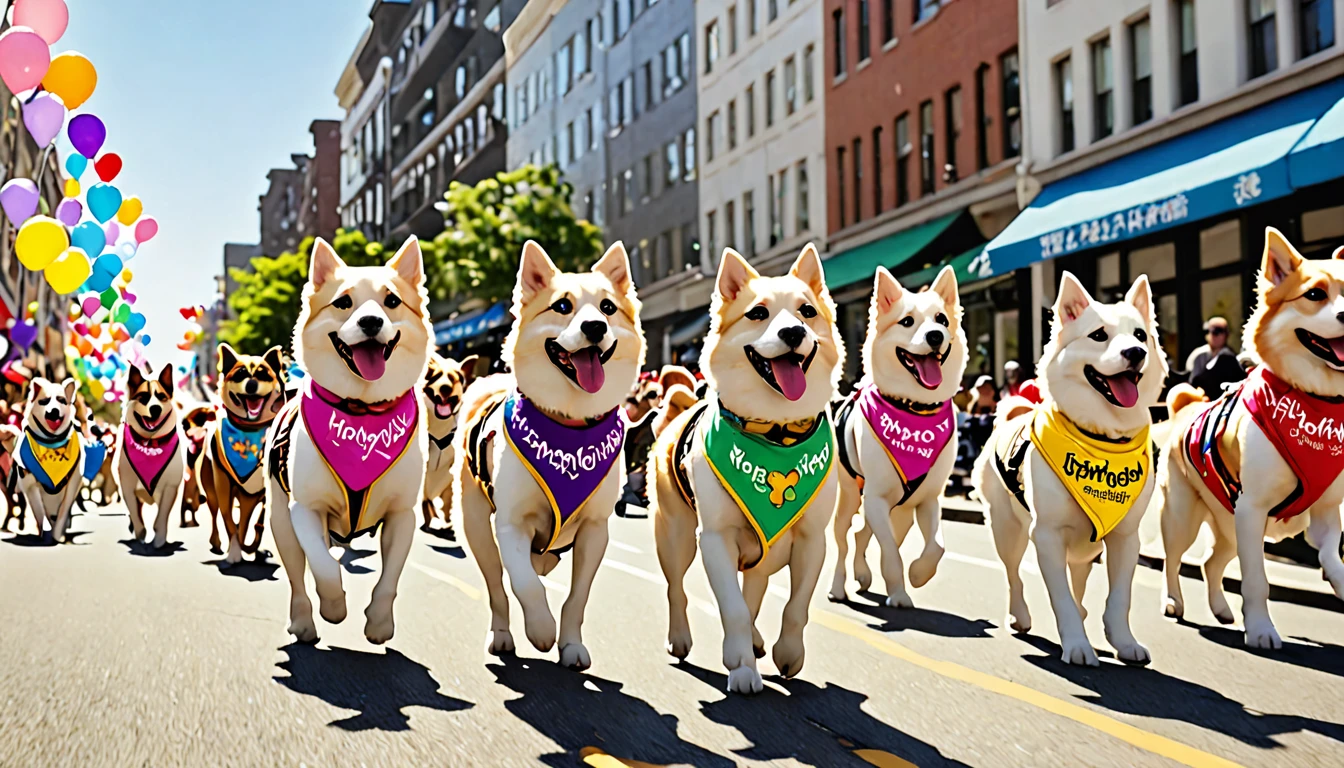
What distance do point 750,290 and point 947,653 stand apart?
2.16 m

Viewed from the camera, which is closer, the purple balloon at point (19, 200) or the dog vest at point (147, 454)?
the dog vest at point (147, 454)

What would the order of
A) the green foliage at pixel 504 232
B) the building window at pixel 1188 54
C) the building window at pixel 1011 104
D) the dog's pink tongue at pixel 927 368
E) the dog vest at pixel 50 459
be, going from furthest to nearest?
the green foliage at pixel 504 232 → the building window at pixel 1011 104 → the building window at pixel 1188 54 → the dog vest at pixel 50 459 → the dog's pink tongue at pixel 927 368

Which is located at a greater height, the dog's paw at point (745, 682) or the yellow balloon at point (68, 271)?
the yellow balloon at point (68, 271)

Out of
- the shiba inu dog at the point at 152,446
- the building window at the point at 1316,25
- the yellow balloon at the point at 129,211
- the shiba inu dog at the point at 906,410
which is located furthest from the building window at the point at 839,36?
the shiba inu dog at the point at 906,410

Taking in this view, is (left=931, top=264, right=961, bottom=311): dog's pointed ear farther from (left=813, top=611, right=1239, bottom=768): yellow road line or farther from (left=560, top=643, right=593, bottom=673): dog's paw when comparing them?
(left=560, top=643, right=593, bottom=673): dog's paw

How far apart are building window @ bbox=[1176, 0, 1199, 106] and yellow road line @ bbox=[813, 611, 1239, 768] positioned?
53.2ft

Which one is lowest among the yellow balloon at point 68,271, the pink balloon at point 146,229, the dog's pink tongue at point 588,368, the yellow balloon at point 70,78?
the dog's pink tongue at point 588,368

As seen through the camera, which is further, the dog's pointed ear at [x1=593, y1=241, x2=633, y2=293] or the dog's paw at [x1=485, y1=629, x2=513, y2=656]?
the dog's paw at [x1=485, y1=629, x2=513, y2=656]

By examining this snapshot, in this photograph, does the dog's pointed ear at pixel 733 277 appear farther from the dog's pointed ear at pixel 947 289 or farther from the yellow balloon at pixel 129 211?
the yellow balloon at pixel 129 211

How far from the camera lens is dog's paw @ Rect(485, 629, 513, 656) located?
7.19 m

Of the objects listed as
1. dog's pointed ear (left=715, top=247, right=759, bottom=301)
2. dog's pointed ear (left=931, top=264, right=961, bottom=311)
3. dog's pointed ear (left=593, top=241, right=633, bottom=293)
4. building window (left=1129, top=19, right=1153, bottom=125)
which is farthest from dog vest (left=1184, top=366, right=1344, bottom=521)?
building window (left=1129, top=19, right=1153, bottom=125)

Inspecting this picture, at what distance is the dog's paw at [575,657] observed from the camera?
6762 millimetres

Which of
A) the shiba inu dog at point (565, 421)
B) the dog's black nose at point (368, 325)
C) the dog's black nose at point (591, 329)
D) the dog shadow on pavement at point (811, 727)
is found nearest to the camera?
the dog shadow on pavement at point (811, 727)

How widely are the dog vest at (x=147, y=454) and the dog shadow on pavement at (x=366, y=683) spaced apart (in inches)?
249
